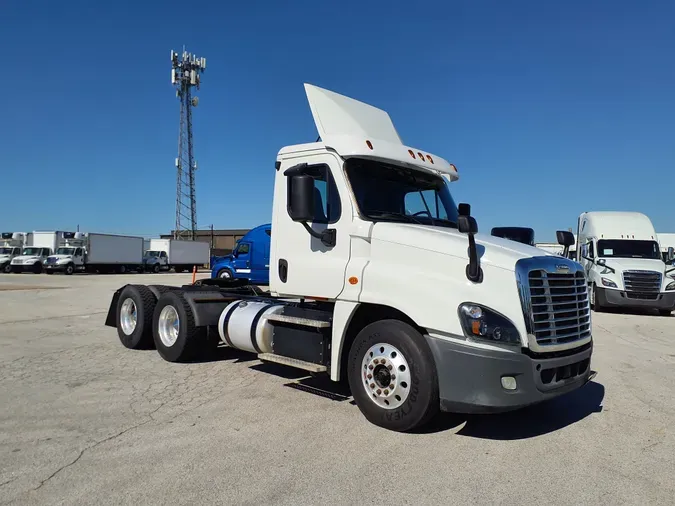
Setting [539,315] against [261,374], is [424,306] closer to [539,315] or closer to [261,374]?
[539,315]

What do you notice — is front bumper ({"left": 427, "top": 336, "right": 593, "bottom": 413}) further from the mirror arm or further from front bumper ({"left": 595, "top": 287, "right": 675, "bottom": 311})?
front bumper ({"left": 595, "top": 287, "right": 675, "bottom": 311})

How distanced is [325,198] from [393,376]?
6.49 ft

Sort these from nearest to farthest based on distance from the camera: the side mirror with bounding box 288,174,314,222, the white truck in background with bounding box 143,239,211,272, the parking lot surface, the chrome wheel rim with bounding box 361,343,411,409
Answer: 1. the parking lot surface
2. the chrome wheel rim with bounding box 361,343,411,409
3. the side mirror with bounding box 288,174,314,222
4. the white truck in background with bounding box 143,239,211,272

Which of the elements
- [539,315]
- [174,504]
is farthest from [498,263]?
[174,504]

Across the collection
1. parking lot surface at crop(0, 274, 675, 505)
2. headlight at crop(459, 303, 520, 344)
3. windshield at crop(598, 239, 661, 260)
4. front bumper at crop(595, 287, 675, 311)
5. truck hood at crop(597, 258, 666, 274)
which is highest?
windshield at crop(598, 239, 661, 260)

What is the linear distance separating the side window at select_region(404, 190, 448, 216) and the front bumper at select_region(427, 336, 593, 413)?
1.70 meters

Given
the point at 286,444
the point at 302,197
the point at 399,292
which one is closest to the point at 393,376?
the point at 399,292

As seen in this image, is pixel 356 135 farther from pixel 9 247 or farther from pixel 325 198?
pixel 9 247

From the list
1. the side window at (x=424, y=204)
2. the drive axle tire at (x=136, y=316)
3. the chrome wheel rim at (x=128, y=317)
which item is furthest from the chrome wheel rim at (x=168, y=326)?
the side window at (x=424, y=204)

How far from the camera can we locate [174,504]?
3.23m

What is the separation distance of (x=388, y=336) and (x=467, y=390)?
2.78 ft

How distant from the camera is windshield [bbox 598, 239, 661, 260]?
1669 centimetres

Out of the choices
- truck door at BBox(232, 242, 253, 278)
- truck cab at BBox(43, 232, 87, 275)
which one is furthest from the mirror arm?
truck cab at BBox(43, 232, 87, 275)

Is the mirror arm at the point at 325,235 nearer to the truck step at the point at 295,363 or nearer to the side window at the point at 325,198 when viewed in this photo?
the side window at the point at 325,198
